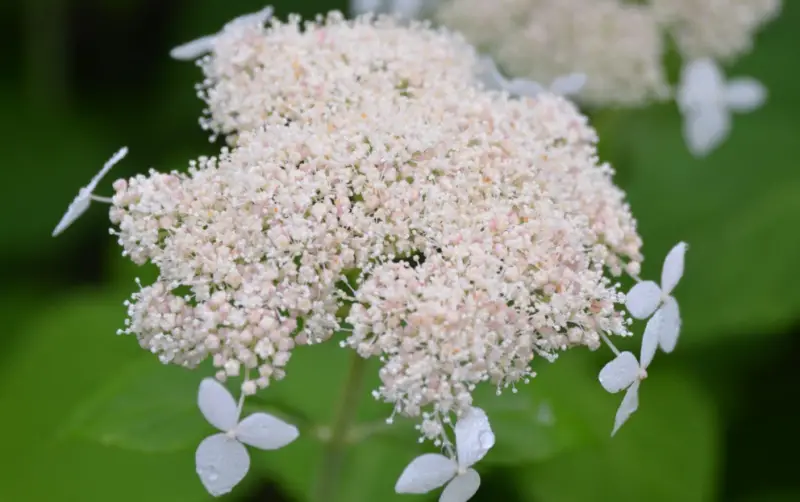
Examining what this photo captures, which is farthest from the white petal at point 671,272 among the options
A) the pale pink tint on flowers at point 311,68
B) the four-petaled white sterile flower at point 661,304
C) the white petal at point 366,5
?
the white petal at point 366,5

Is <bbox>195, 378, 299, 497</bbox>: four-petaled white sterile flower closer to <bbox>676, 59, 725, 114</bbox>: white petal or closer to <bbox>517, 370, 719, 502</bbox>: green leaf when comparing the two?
<bbox>517, 370, 719, 502</bbox>: green leaf

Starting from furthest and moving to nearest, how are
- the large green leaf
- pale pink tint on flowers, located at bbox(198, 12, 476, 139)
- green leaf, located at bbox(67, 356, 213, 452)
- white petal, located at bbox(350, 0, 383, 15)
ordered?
the large green leaf, white petal, located at bbox(350, 0, 383, 15), green leaf, located at bbox(67, 356, 213, 452), pale pink tint on flowers, located at bbox(198, 12, 476, 139)

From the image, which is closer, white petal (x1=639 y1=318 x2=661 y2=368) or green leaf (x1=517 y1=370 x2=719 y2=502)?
white petal (x1=639 y1=318 x2=661 y2=368)

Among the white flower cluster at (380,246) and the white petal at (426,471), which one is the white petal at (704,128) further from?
the white petal at (426,471)

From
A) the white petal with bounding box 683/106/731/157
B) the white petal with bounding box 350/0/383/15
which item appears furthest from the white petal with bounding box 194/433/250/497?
the white petal with bounding box 683/106/731/157

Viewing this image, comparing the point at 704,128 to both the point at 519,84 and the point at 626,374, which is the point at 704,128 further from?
the point at 626,374

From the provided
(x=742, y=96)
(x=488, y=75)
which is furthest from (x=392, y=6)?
(x=742, y=96)

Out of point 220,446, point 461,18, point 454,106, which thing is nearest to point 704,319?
point 461,18
